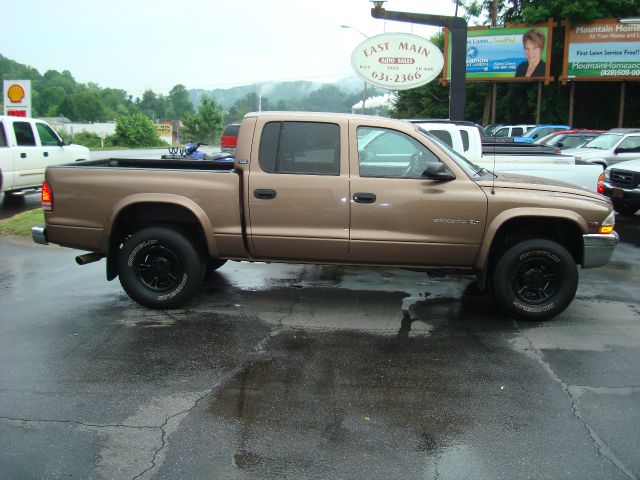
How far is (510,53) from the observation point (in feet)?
105

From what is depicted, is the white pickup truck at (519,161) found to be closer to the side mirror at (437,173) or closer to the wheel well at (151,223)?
the side mirror at (437,173)

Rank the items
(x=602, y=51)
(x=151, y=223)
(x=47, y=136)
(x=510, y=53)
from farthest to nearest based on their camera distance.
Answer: (x=510, y=53) < (x=602, y=51) < (x=47, y=136) < (x=151, y=223)

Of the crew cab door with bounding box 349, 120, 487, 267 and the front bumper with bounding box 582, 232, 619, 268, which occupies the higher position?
the crew cab door with bounding box 349, 120, 487, 267

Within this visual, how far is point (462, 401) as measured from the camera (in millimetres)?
4309

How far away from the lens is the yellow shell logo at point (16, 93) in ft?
53.5

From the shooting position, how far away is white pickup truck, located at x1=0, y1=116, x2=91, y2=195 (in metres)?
13.4

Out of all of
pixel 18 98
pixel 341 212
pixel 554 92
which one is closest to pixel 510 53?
pixel 554 92

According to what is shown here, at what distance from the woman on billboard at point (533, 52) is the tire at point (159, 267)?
29.7 meters

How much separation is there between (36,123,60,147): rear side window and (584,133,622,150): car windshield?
13.9m

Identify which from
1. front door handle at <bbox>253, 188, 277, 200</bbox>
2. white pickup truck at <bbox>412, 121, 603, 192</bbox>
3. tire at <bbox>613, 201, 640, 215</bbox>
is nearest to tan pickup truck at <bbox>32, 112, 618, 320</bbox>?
front door handle at <bbox>253, 188, 277, 200</bbox>

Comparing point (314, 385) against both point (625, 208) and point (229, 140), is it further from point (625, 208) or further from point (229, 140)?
point (229, 140)

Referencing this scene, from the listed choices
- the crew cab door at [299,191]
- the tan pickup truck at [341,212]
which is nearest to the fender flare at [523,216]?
the tan pickup truck at [341,212]

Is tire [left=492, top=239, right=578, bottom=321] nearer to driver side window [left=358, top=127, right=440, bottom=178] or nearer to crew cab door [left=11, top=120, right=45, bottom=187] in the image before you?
driver side window [left=358, top=127, right=440, bottom=178]

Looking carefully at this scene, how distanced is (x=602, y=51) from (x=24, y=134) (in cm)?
2706
